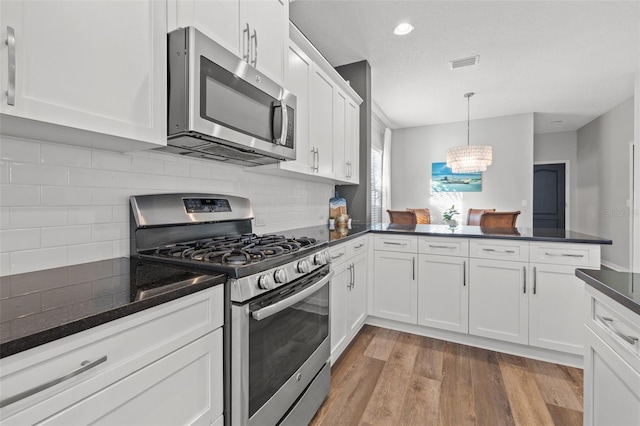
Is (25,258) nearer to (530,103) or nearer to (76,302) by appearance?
(76,302)

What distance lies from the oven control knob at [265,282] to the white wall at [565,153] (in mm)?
7588

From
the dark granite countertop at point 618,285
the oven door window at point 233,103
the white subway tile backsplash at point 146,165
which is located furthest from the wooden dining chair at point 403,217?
the white subway tile backsplash at point 146,165

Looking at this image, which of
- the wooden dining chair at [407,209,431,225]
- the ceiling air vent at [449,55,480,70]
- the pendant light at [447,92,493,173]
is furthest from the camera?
the wooden dining chair at [407,209,431,225]

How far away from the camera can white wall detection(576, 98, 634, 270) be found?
15.1 feet

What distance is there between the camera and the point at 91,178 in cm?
123

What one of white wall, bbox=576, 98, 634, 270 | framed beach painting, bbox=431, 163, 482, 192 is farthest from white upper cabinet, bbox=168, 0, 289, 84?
white wall, bbox=576, 98, 634, 270

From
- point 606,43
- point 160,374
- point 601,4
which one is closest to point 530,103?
point 606,43

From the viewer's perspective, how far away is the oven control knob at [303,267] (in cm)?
139

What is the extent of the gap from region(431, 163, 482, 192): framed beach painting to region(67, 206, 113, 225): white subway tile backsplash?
18.6 ft

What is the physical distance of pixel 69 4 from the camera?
0.90 meters

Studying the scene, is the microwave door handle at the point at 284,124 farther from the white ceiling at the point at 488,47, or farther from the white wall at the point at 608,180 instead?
the white wall at the point at 608,180

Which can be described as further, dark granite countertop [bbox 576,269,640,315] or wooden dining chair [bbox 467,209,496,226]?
wooden dining chair [bbox 467,209,496,226]

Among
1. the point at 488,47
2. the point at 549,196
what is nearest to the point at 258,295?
the point at 488,47

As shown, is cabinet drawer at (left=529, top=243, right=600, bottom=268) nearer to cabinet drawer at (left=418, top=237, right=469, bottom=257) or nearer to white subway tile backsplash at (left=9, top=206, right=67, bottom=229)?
cabinet drawer at (left=418, top=237, right=469, bottom=257)
